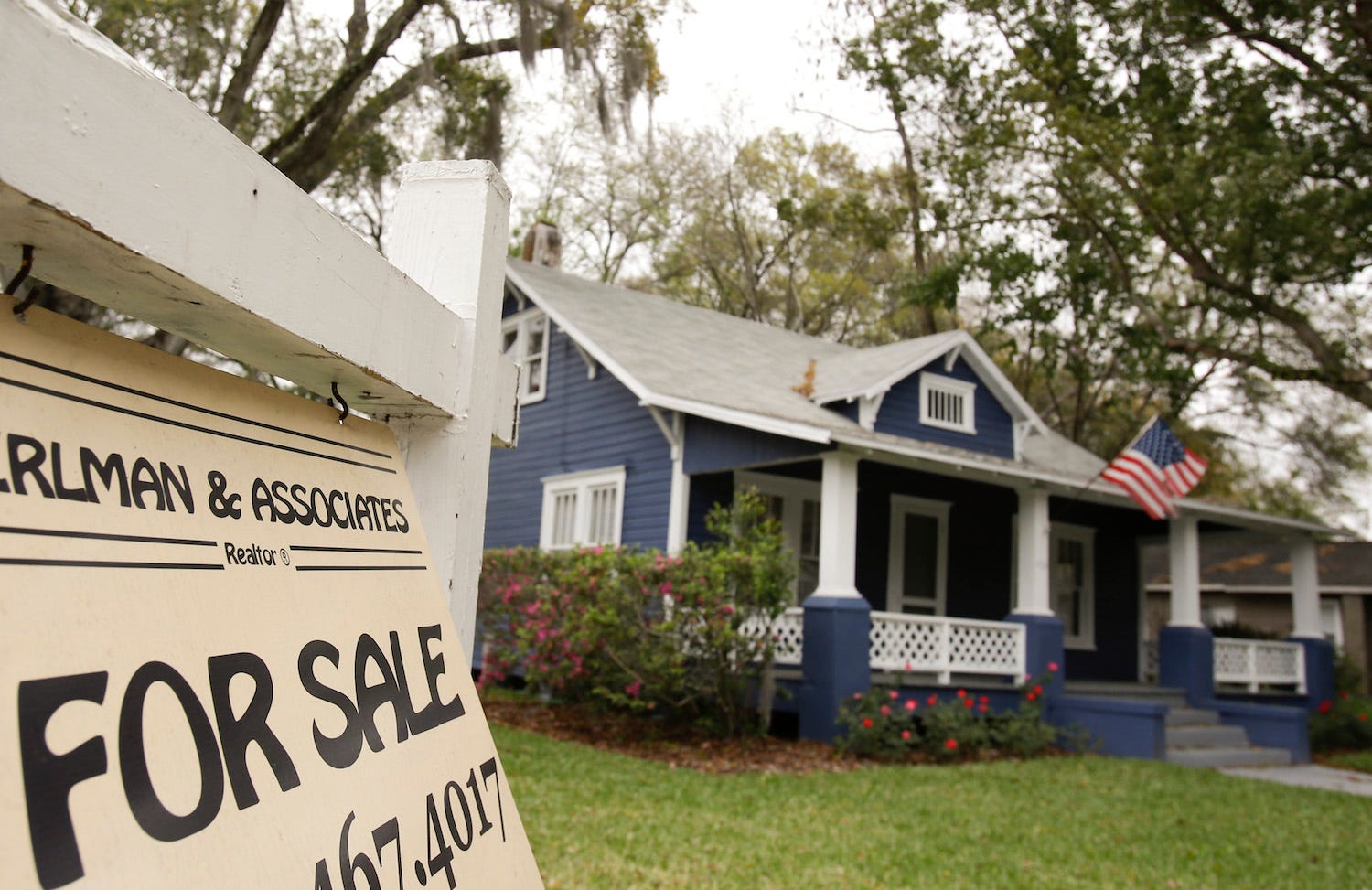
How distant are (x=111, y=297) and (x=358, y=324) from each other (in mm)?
339

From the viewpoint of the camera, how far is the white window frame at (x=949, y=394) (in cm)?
1395

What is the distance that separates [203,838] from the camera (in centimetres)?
102

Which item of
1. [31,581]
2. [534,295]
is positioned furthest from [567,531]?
[31,581]

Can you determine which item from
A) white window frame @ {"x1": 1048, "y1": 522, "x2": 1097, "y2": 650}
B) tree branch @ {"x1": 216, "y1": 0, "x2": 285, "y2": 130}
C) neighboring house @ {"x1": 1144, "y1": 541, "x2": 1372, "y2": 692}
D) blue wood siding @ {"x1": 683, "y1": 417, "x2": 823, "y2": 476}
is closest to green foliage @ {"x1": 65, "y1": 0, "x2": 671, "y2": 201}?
tree branch @ {"x1": 216, "y1": 0, "x2": 285, "y2": 130}

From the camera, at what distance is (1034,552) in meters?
13.1

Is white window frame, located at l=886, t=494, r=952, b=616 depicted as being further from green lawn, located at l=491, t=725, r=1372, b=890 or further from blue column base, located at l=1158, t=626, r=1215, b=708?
green lawn, located at l=491, t=725, r=1372, b=890

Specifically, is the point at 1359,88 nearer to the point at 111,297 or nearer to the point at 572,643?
the point at 572,643

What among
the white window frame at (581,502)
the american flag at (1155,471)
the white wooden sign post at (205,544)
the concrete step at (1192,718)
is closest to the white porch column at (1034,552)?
the american flag at (1155,471)

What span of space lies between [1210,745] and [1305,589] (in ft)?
18.4

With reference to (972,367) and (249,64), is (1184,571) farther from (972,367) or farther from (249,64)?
(249,64)

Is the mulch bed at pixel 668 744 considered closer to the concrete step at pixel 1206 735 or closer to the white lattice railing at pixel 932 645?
the white lattice railing at pixel 932 645

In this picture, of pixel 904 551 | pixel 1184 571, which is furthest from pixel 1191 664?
pixel 904 551

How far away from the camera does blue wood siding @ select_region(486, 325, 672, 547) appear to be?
13.4 m

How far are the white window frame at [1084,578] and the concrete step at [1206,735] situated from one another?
3.38 metres
